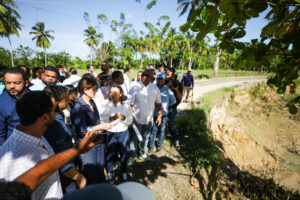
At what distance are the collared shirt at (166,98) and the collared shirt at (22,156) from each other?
2.81 metres

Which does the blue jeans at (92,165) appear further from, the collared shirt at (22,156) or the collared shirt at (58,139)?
the collared shirt at (22,156)

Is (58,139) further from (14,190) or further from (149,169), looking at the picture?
(149,169)

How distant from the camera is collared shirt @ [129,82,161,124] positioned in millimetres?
3221

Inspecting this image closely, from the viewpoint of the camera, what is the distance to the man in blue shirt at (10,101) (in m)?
1.95

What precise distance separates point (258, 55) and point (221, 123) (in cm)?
936

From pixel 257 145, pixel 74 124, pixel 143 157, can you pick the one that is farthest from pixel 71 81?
pixel 257 145

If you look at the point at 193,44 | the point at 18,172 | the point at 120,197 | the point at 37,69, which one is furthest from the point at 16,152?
the point at 193,44

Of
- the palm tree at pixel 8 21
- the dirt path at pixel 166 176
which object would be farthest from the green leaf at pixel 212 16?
the palm tree at pixel 8 21

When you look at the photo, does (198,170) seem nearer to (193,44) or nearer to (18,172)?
(18,172)

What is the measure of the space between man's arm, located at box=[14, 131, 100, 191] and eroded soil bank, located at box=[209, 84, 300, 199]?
3.18 m

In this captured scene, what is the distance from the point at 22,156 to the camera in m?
1.03

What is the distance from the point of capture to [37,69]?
14.8 ft

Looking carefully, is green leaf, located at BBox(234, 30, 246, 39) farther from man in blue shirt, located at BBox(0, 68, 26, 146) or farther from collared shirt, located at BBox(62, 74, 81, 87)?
collared shirt, located at BBox(62, 74, 81, 87)

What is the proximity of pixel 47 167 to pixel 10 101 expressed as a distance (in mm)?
1843
